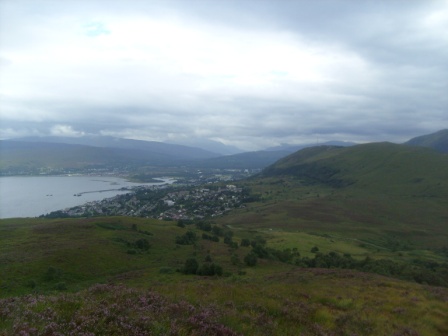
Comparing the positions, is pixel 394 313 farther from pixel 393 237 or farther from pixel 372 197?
pixel 372 197

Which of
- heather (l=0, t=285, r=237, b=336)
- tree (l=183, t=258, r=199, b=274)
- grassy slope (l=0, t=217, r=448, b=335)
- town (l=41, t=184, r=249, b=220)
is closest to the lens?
heather (l=0, t=285, r=237, b=336)

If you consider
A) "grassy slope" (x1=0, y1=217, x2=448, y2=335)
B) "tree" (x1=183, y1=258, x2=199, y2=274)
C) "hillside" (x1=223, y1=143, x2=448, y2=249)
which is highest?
"grassy slope" (x1=0, y1=217, x2=448, y2=335)

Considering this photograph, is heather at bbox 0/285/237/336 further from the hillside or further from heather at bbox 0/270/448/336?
the hillside

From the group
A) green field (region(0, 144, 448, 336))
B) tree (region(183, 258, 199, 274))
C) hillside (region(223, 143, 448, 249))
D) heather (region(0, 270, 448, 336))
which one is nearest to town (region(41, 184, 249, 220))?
hillside (region(223, 143, 448, 249))

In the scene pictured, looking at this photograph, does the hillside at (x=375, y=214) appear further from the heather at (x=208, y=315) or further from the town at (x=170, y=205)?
the heather at (x=208, y=315)

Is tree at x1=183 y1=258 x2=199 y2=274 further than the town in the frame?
No

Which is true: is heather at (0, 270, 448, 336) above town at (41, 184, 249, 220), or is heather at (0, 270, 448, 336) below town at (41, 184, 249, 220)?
above

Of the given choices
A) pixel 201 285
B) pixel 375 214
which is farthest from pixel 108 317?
pixel 375 214

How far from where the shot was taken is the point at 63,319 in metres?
7.34

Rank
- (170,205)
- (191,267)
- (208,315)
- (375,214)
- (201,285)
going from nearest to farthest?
(208,315)
(201,285)
(191,267)
(375,214)
(170,205)

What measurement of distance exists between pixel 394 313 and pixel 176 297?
9021mm

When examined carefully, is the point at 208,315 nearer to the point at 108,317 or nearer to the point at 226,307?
the point at 226,307

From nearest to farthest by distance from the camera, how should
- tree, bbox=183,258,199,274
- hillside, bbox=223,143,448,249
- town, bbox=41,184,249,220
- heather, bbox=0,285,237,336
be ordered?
1. heather, bbox=0,285,237,336
2. tree, bbox=183,258,199,274
3. hillside, bbox=223,143,448,249
4. town, bbox=41,184,249,220

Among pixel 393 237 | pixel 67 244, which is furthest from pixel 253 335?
pixel 393 237
